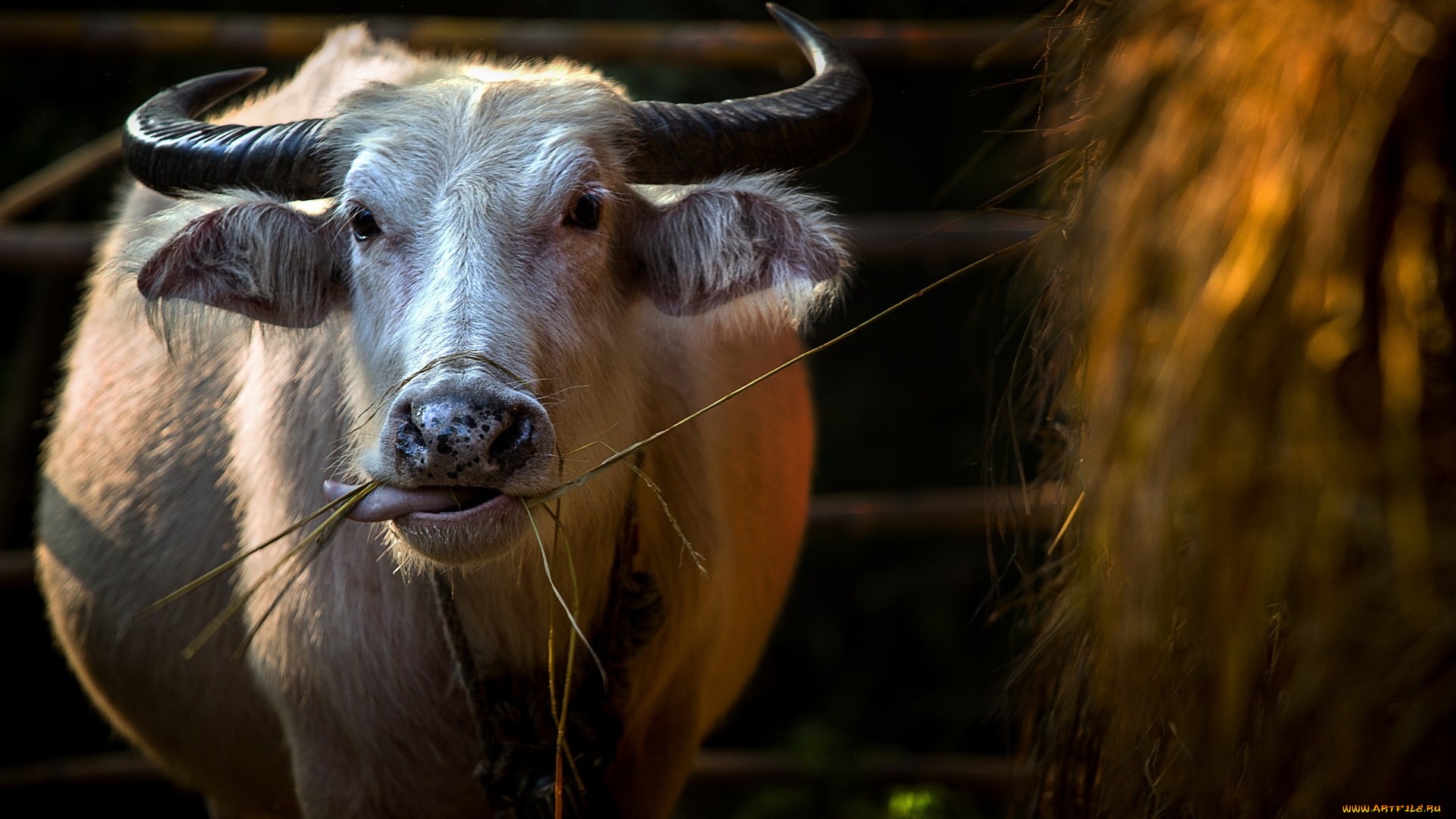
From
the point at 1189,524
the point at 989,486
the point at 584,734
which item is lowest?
the point at 584,734

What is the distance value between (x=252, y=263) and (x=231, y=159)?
210 millimetres

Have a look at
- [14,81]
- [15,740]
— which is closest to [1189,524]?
[15,740]

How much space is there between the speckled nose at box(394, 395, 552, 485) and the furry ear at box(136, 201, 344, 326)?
62cm

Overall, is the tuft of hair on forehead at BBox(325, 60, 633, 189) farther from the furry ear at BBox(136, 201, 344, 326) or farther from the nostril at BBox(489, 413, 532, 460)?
the nostril at BBox(489, 413, 532, 460)

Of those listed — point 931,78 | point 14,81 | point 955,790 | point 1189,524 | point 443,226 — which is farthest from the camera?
point 931,78

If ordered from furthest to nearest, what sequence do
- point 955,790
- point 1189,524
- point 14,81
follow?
point 14,81 → point 955,790 → point 1189,524

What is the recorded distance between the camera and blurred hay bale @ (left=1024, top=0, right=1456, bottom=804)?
124 cm

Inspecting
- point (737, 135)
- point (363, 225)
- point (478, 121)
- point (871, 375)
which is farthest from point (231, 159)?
point (871, 375)

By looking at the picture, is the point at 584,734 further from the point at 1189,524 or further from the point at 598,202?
the point at 1189,524

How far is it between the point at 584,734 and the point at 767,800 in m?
1.96

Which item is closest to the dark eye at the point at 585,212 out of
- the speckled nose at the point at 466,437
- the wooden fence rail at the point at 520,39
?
the speckled nose at the point at 466,437

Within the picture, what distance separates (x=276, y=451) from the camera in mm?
2367

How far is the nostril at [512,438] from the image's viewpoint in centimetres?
173

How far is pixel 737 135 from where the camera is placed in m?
2.21
